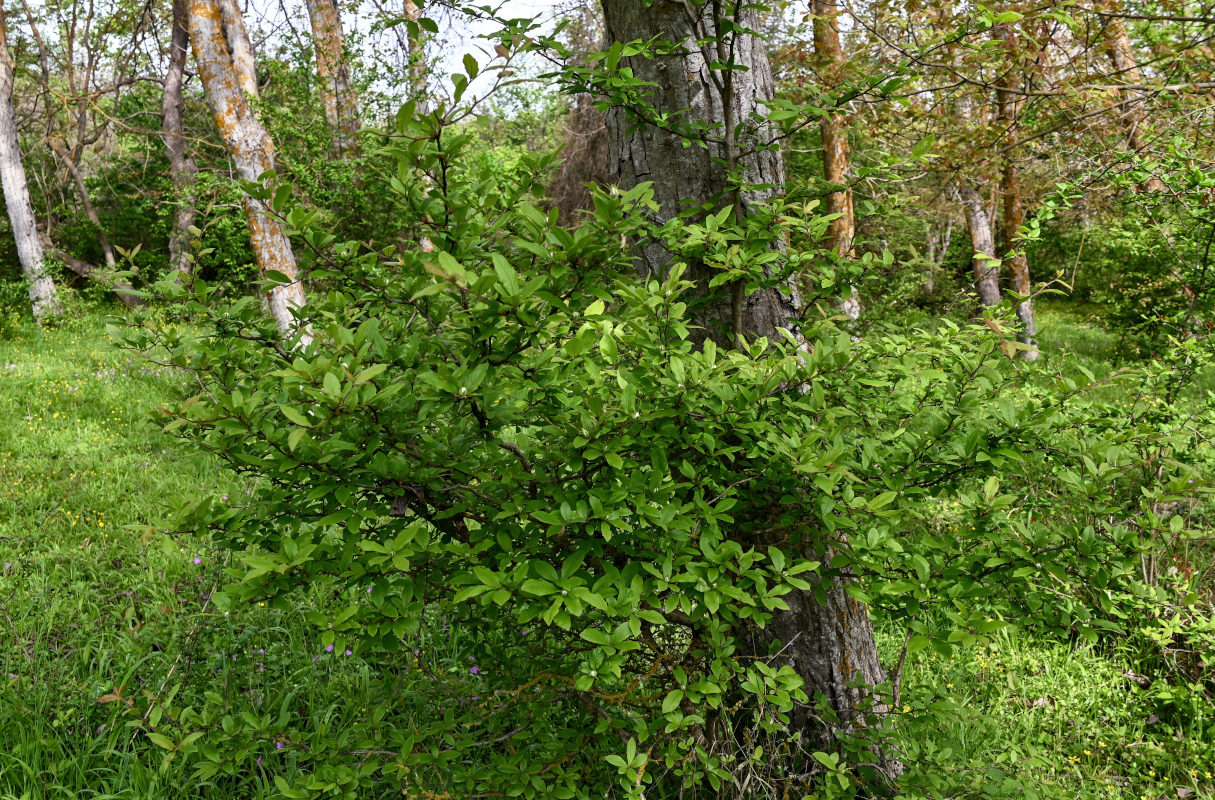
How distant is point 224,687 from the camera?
113 inches

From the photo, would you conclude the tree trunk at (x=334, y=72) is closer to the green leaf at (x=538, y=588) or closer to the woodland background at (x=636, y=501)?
the woodland background at (x=636, y=501)

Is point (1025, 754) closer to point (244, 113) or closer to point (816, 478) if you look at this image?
point (816, 478)

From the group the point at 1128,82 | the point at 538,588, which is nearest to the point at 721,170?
the point at 538,588

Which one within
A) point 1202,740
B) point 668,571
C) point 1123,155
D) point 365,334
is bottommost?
point 1202,740

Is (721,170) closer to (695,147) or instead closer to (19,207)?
(695,147)

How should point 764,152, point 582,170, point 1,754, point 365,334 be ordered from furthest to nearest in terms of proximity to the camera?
point 582,170 → point 1,754 → point 764,152 → point 365,334

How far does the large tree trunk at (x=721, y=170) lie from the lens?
7.14 feet

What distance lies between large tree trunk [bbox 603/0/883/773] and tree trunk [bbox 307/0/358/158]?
9.48 m

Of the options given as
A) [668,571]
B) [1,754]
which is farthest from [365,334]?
[1,754]

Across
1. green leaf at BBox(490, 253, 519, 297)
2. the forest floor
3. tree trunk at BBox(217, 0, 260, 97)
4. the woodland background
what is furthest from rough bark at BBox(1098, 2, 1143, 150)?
tree trunk at BBox(217, 0, 260, 97)

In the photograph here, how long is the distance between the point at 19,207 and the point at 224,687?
40.6 ft

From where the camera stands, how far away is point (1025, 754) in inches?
111

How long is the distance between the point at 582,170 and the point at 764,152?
11.5 meters

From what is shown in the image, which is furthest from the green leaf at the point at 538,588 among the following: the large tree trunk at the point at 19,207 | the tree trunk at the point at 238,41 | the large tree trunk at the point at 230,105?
the large tree trunk at the point at 19,207
